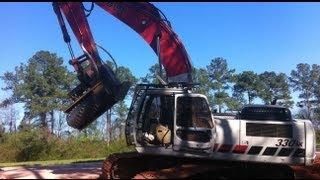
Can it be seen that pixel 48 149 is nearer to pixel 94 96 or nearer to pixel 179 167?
pixel 94 96

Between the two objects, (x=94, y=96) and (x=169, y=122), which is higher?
(x=94, y=96)

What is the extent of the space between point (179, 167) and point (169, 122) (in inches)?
43.0

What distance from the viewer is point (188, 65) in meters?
15.5

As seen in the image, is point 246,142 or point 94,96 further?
point 94,96

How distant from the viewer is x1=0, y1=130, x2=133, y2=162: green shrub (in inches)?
1330

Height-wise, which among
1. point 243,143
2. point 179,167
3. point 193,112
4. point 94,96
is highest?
point 94,96

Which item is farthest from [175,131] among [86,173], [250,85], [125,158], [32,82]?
[250,85]

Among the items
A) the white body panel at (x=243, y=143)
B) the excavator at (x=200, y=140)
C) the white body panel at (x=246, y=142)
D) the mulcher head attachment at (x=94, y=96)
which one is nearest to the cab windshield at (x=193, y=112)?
the excavator at (x=200, y=140)

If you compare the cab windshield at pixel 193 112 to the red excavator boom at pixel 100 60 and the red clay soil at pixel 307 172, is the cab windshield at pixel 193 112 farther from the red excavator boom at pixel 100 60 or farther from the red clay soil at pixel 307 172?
the red clay soil at pixel 307 172

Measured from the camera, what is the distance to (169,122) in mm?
12445

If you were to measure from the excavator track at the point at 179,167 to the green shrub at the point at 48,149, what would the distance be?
20005mm

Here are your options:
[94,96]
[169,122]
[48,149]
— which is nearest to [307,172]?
[169,122]

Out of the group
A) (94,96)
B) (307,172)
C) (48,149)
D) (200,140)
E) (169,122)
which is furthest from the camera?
(48,149)

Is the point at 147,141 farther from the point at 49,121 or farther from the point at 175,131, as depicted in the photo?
the point at 49,121
